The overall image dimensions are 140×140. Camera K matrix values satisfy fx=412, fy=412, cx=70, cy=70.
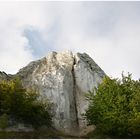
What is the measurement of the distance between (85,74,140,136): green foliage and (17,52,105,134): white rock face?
5811mm

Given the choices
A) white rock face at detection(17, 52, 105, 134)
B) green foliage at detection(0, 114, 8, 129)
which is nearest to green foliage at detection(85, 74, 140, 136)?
white rock face at detection(17, 52, 105, 134)

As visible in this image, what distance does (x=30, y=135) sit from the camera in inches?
1681

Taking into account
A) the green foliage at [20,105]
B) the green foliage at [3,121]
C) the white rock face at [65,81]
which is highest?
the white rock face at [65,81]

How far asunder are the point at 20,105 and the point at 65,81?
13627mm

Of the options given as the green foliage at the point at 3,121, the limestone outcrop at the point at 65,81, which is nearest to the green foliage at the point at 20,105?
the green foliage at the point at 3,121

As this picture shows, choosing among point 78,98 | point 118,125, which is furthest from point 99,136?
point 78,98

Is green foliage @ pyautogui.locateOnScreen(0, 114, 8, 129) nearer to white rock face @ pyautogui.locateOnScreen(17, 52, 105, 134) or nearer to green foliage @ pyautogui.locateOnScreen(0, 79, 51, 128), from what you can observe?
green foliage @ pyautogui.locateOnScreen(0, 79, 51, 128)

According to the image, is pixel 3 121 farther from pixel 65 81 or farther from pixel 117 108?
pixel 65 81

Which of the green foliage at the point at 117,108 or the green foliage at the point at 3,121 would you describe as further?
the green foliage at the point at 117,108

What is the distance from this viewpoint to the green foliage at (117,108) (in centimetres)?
Result: 4284

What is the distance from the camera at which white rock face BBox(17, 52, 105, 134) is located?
53031mm

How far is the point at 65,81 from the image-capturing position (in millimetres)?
56344

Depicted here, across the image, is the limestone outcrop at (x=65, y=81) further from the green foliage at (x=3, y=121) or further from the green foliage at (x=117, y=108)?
the green foliage at (x=3, y=121)

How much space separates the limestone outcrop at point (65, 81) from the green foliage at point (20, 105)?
6077 mm
